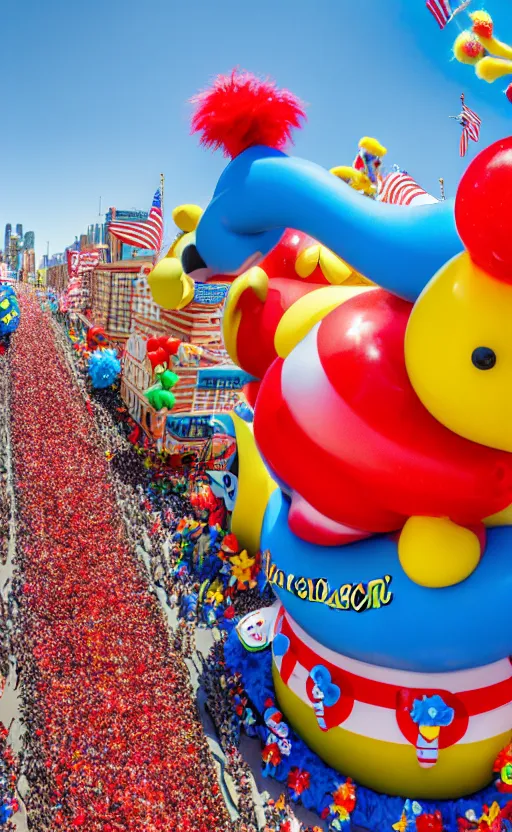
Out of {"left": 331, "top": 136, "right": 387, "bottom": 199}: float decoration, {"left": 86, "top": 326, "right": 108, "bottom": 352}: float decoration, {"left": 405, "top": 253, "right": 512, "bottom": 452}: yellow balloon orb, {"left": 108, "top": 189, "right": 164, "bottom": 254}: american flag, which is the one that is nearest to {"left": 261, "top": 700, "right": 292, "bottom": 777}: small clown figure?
{"left": 405, "top": 253, "right": 512, "bottom": 452}: yellow balloon orb

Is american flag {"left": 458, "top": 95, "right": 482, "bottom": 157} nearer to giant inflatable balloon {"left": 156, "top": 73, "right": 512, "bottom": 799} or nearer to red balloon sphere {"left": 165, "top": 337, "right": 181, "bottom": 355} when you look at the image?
giant inflatable balloon {"left": 156, "top": 73, "right": 512, "bottom": 799}

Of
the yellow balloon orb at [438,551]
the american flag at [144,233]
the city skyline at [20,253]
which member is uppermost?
the american flag at [144,233]

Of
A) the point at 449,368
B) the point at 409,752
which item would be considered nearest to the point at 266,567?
the point at 409,752

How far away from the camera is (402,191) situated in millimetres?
6633

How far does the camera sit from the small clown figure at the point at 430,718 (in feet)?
17.1

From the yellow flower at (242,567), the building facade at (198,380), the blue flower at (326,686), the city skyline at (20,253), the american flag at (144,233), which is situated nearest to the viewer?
the blue flower at (326,686)

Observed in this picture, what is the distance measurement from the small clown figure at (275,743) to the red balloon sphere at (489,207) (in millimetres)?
5215

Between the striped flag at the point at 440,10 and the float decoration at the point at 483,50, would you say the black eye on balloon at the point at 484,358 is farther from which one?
the striped flag at the point at 440,10

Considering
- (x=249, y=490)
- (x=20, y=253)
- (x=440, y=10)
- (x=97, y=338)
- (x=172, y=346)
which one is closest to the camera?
(x=440, y=10)

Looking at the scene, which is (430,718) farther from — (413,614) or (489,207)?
(489,207)

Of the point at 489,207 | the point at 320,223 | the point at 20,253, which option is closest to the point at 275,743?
the point at 320,223

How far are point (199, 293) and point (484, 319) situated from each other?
10915 mm

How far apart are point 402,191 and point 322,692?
5.37m

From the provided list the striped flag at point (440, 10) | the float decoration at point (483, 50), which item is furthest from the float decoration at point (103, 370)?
the float decoration at point (483, 50)
